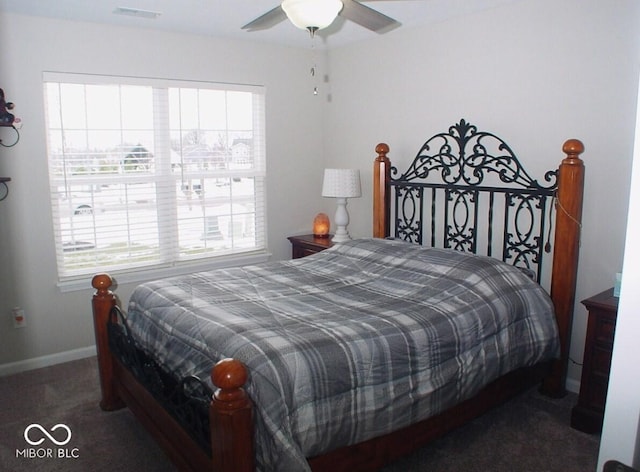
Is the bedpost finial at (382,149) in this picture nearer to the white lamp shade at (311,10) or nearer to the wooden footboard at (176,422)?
the white lamp shade at (311,10)

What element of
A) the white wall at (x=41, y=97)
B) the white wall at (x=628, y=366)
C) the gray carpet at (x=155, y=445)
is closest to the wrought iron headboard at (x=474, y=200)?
the gray carpet at (x=155, y=445)

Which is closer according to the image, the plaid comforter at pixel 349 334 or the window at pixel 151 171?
the plaid comforter at pixel 349 334

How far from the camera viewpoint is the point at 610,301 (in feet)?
8.63

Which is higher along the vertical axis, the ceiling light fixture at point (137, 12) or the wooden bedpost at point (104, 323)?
the ceiling light fixture at point (137, 12)

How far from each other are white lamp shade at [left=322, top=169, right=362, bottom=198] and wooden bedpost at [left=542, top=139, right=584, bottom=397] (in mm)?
1591

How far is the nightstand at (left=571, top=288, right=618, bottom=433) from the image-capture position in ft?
8.60

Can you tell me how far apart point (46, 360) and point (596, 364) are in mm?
3364

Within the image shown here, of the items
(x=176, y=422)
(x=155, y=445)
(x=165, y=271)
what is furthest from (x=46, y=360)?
(x=176, y=422)

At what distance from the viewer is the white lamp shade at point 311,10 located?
6.97ft

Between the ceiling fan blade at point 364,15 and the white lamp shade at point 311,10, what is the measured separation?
0.15m

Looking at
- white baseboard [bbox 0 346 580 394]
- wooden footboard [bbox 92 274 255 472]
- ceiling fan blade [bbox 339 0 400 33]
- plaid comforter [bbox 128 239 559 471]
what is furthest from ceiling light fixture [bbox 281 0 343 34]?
white baseboard [bbox 0 346 580 394]

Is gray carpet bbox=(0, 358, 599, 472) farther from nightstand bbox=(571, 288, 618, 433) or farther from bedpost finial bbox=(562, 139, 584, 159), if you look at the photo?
bedpost finial bbox=(562, 139, 584, 159)

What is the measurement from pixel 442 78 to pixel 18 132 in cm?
277

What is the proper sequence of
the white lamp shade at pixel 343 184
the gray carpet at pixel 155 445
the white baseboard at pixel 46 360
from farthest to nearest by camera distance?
the white lamp shade at pixel 343 184
the white baseboard at pixel 46 360
the gray carpet at pixel 155 445
